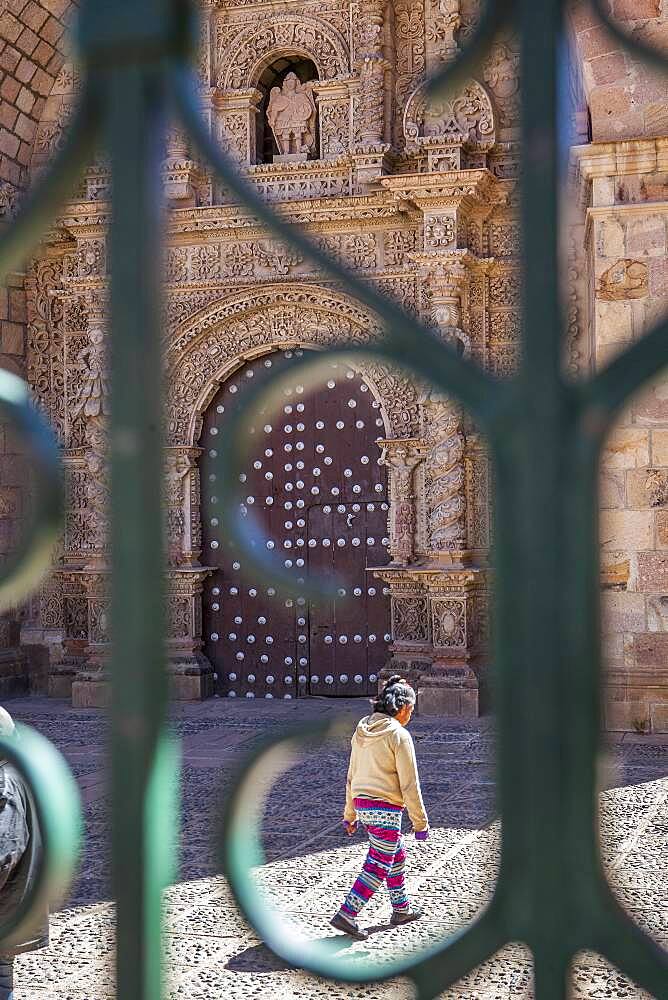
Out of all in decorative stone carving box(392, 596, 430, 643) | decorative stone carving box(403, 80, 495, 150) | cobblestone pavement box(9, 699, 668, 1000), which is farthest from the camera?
decorative stone carving box(403, 80, 495, 150)

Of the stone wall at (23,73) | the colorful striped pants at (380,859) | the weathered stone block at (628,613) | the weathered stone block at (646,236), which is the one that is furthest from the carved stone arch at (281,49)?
the colorful striped pants at (380,859)

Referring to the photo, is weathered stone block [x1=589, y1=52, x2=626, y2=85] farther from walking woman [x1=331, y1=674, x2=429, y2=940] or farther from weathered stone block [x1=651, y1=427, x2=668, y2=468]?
walking woman [x1=331, y1=674, x2=429, y2=940]

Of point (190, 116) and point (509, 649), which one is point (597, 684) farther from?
point (190, 116)

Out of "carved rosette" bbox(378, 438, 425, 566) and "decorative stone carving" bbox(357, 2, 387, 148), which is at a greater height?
"decorative stone carving" bbox(357, 2, 387, 148)

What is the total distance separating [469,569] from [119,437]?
29.8 ft

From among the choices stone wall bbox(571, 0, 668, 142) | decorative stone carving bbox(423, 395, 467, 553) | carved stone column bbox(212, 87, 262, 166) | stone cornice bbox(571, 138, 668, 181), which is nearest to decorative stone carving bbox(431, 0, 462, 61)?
carved stone column bbox(212, 87, 262, 166)

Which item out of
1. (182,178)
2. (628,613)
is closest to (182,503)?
(182,178)

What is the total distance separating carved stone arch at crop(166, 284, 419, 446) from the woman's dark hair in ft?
20.1

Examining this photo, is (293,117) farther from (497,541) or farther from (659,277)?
(497,541)

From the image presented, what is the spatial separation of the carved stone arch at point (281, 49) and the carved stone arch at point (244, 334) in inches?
77.4

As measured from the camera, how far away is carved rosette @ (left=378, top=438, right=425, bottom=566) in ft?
33.9

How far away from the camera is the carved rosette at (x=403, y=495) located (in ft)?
33.9

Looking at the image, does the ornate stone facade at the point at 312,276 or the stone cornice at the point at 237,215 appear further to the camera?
the stone cornice at the point at 237,215

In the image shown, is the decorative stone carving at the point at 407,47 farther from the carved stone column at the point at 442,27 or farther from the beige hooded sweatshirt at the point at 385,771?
the beige hooded sweatshirt at the point at 385,771
